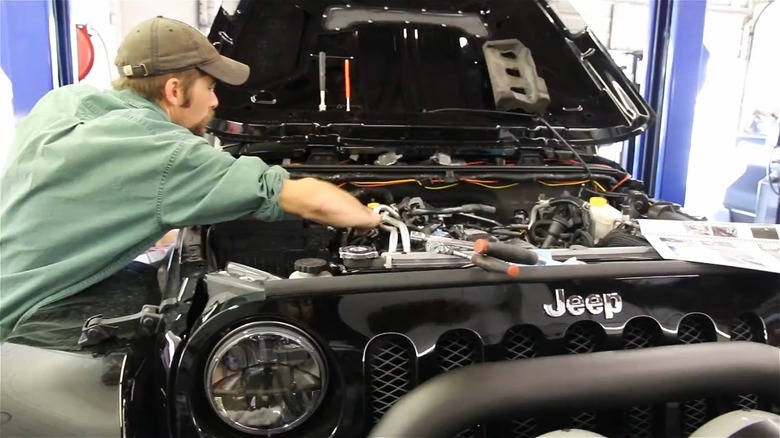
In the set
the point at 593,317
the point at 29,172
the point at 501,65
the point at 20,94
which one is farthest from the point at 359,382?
the point at 20,94

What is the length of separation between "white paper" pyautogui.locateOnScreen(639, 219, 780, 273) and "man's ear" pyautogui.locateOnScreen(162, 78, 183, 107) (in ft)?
4.05

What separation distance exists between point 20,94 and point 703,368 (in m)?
2.74

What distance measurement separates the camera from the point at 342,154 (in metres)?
2.15

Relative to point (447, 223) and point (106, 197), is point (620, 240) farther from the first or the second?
point (106, 197)

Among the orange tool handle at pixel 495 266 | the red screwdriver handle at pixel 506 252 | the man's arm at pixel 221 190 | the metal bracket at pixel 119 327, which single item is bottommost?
the metal bracket at pixel 119 327

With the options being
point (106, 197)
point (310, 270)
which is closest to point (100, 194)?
point (106, 197)

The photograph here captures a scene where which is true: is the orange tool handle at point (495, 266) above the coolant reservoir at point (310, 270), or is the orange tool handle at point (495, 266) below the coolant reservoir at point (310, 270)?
above

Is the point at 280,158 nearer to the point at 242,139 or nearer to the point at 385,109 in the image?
the point at 242,139

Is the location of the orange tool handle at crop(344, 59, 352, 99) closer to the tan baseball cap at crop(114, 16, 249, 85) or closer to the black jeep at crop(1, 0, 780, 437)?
the black jeep at crop(1, 0, 780, 437)

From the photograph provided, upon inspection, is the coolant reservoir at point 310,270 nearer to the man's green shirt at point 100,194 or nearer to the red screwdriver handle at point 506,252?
the man's green shirt at point 100,194

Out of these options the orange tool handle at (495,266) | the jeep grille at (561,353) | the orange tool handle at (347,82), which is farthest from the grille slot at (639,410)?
the orange tool handle at (347,82)

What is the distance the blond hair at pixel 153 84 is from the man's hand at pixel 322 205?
0.49 m

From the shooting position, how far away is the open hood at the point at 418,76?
7.23 ft

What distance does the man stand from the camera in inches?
50.6
